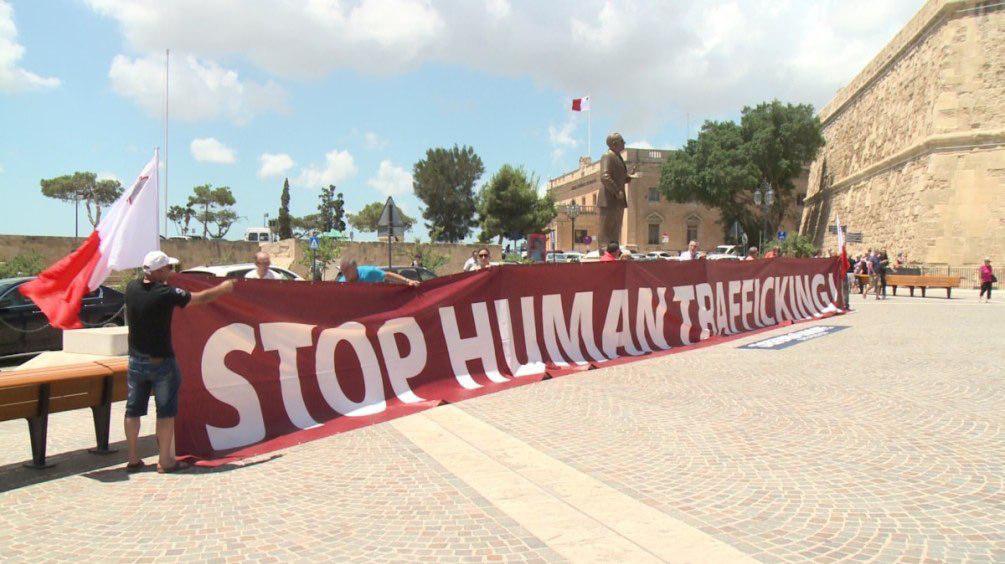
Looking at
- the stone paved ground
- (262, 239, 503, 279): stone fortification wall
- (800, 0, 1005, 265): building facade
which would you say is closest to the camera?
the stone paved ground

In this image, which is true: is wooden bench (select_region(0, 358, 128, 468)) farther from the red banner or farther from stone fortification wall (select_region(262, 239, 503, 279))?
stone fortification wall (select_region(262, 239, 503, 279))

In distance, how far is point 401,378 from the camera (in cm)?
727

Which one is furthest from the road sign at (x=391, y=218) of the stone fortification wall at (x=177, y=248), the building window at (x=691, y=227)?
the building window at (x=691, y=227)

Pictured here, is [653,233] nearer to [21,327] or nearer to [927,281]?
[927,281]

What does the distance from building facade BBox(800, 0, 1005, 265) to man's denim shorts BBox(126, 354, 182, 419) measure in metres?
38.2

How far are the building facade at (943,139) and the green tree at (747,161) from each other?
13.8m

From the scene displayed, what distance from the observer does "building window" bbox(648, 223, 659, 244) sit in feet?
225

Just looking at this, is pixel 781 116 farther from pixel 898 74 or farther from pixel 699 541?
pixel 699 541

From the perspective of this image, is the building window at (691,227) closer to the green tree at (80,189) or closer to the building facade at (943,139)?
the building facade at (943,139)

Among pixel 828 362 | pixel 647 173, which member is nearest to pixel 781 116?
pixel 647 173

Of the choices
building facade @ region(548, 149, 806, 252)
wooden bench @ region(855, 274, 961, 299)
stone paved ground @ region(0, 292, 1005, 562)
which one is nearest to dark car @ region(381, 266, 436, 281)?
stone paved ground @ region(0, 292, 1005, 562)

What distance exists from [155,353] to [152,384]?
29 centimetres

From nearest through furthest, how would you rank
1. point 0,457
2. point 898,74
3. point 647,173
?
point 0,457, point 898,74, point 647,173

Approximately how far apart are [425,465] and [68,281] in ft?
11.6
